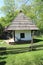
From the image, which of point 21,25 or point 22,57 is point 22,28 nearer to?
point 21,25

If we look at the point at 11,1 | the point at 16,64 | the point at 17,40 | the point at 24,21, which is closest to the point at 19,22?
the point at 24,21

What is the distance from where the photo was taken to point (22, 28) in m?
34.9

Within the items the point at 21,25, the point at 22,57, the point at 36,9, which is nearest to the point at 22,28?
the point at 21,25

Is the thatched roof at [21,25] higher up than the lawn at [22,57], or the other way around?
the lawn at [22,57]

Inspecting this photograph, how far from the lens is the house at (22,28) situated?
34.9 meters

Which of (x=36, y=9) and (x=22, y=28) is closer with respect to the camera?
(x=22, y=28)

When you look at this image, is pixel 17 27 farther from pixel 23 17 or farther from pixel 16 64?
pixel 16 64

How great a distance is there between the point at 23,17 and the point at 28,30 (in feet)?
8.40

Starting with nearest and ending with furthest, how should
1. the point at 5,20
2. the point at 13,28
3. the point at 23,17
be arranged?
the point at 13,28 → the point at 23,17 → the point at 5,20

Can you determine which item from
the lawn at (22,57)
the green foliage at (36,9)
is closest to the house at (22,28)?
the green foliage at (36,9)

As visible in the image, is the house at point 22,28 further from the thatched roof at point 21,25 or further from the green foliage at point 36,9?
the green foliage at point 36,9

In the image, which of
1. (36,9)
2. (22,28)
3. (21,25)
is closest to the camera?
(22,28)

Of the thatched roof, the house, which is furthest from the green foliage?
the house

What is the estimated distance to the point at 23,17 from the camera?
37.0m
